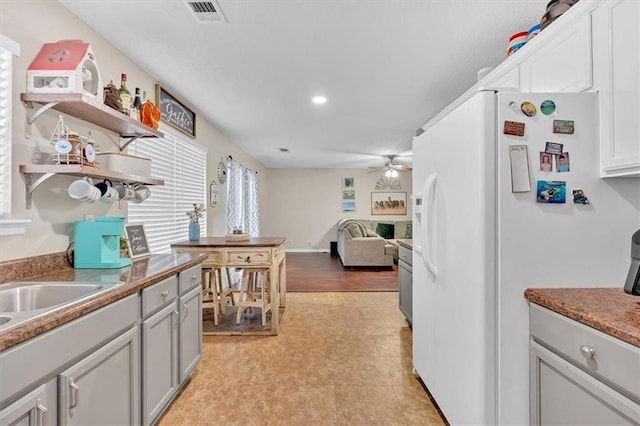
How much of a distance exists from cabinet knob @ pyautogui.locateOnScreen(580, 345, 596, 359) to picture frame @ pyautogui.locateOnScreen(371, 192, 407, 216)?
7.87 meters

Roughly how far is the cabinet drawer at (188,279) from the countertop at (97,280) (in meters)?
0.05

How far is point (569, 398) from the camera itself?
42.1 inches

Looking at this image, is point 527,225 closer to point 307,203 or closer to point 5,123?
point 5,123

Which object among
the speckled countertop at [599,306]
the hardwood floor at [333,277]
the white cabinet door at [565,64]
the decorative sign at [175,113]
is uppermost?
the decorative sign at [175,113]

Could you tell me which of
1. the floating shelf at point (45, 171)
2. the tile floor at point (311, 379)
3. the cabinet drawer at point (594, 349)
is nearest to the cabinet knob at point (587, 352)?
the cabinet drawer at point (594, 349)

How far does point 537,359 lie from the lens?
4.14 feet

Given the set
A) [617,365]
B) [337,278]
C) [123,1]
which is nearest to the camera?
[617,365]

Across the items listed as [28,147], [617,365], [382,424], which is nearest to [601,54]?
[617,365]

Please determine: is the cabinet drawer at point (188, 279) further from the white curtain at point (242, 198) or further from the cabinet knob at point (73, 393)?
the white curtain at point (242, 198)

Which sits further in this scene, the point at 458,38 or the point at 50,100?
the point at 458,38

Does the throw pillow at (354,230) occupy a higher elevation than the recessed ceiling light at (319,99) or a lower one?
lower

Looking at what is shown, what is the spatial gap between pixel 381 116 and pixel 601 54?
266cm

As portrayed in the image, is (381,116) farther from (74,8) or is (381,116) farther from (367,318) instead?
(74,8)

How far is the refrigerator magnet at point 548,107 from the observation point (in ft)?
4.32
